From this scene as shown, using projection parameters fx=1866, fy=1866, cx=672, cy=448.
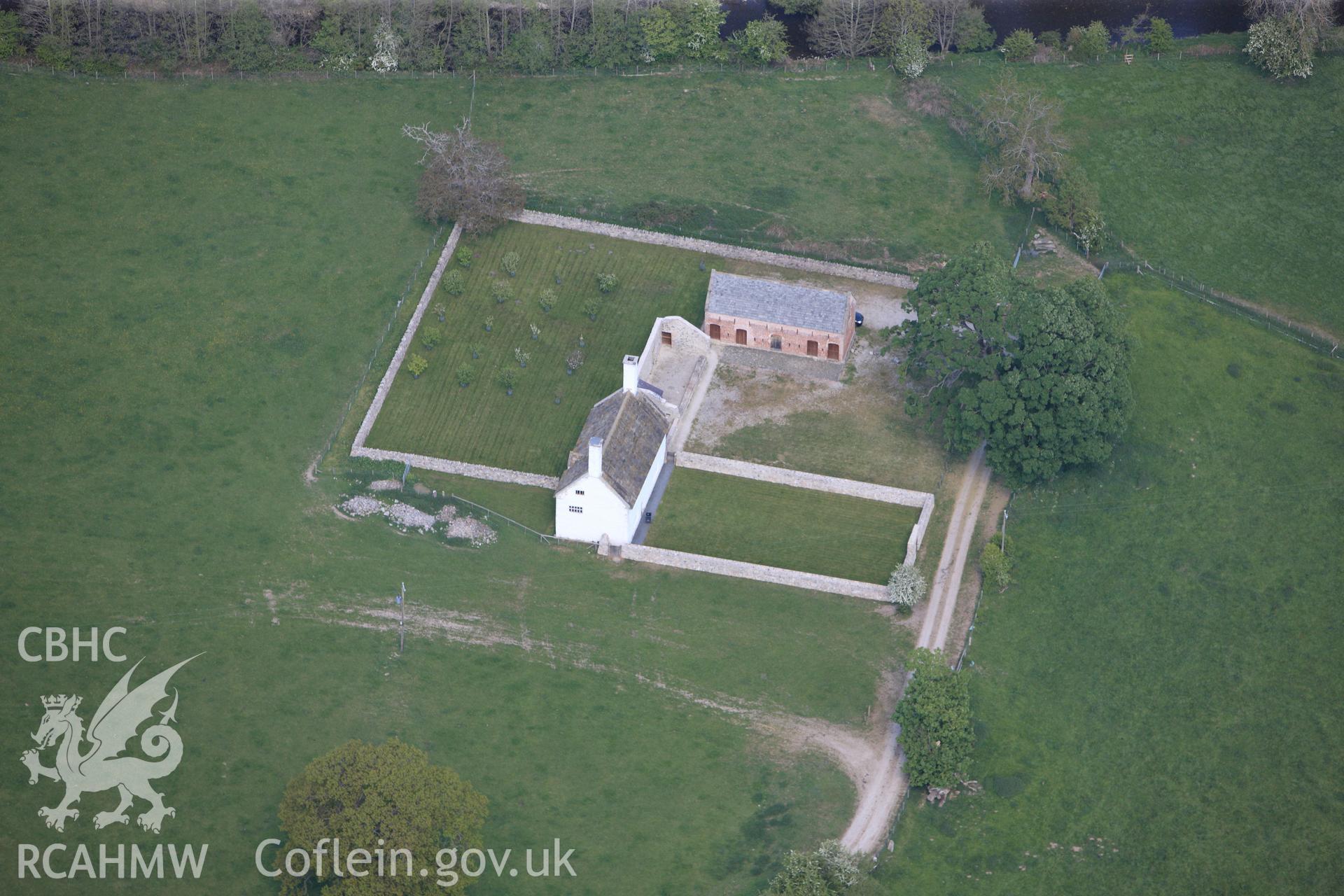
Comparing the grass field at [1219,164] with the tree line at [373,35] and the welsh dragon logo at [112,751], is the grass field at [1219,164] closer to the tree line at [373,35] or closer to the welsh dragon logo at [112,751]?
the tree line at [373,35]

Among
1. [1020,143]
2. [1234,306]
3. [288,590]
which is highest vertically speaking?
[1020,143]

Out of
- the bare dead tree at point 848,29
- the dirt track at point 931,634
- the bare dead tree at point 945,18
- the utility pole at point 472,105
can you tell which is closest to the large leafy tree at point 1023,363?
the dirt track at point 931,634

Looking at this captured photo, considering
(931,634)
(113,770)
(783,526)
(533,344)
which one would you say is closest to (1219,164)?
(783,526)

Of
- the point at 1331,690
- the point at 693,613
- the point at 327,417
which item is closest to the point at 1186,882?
the point at 1331,690

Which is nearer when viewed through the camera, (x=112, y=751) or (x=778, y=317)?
(x=112, y=751)

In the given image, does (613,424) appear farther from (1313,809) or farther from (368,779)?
(1313,809)

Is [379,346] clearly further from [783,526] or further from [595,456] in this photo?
[783,526]

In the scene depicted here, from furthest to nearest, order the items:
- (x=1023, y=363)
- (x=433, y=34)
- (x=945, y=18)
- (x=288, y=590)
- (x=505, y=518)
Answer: (x=945, y=18), (x=433, y=34), (x=1023, y=363), (x=505, y=518), (x=288, y=590)

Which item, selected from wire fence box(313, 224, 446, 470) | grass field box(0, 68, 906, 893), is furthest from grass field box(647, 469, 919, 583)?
wire fence box(313, 224, 446, 470)
